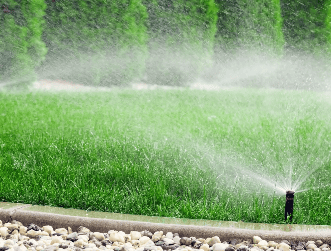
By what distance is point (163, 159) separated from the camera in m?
4.34

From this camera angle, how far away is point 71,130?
588 centimetres

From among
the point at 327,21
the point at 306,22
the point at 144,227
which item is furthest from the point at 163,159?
the point at 306,22

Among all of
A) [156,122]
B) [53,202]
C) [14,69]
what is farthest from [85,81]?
[53,202]

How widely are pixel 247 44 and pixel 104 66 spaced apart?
4591mm

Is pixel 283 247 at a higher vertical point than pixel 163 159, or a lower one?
lower

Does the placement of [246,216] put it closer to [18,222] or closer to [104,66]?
[18,222]

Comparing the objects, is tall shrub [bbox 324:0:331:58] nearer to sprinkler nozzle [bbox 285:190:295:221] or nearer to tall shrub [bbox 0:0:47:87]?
tall shrub [bbox 0:0:47:87]

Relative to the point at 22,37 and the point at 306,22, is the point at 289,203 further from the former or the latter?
the point at 306,22

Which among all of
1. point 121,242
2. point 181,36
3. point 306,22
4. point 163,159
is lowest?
point 121,242

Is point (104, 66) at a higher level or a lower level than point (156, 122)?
higher

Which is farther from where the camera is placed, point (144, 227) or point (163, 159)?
point (163, 159)

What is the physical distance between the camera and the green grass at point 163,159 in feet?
10.3

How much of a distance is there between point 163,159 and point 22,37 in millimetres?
7826

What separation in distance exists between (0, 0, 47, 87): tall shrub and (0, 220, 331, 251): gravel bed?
8.97 m
